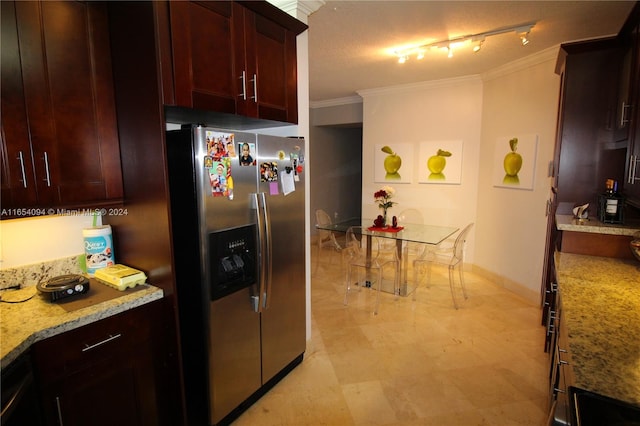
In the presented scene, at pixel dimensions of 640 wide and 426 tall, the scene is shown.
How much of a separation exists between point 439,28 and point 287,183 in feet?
6.22

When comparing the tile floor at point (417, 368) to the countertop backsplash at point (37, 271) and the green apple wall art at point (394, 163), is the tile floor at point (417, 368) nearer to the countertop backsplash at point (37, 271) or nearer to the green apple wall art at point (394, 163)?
the countertop backsplash at point (37, 271)

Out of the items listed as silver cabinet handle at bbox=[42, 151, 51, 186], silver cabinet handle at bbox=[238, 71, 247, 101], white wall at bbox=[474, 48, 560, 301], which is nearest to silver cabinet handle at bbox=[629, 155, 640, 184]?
white wall at bbox=[474, 48, 560, 301]

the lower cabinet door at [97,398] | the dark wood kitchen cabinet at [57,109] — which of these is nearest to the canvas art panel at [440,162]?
the dark wood kitchen cabinet at [57,109]

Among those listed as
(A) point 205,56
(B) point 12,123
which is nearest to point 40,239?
(B) point 12,123

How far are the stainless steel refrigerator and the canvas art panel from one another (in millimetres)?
2990

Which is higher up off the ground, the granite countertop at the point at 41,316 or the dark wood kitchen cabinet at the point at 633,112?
the dark wood kitchen cabinet at the point at 633,112

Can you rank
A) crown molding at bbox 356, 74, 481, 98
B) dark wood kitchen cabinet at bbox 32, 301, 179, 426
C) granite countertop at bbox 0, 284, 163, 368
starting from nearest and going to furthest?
granite countertop at bbox 0, 284, 163, 368, dark wood kitchen cabinet at bbox 32, 301, 179, 426, crown molding at bbox 356, 74, 481, 98

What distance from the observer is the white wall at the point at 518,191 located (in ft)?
10.9

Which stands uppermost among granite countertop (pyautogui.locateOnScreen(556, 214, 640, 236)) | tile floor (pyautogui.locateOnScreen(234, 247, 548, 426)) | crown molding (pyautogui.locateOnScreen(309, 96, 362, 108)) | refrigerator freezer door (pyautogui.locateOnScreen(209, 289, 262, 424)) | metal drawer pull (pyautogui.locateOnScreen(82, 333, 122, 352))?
crown molding (pyautogui.locateOnScreen(309, 96, 362, 108))

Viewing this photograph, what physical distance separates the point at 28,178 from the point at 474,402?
8.69 feet

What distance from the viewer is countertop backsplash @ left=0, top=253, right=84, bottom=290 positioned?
5.22 feet

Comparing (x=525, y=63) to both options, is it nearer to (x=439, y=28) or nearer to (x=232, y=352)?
(x=439, y=28)

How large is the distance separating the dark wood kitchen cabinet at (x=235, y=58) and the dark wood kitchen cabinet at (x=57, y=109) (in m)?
0.45

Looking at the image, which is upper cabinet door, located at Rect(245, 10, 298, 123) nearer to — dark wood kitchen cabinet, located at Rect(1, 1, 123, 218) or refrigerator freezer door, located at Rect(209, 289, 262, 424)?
dark wood kitchen cabinet, located at Rect(1, 1, 123, 218)
